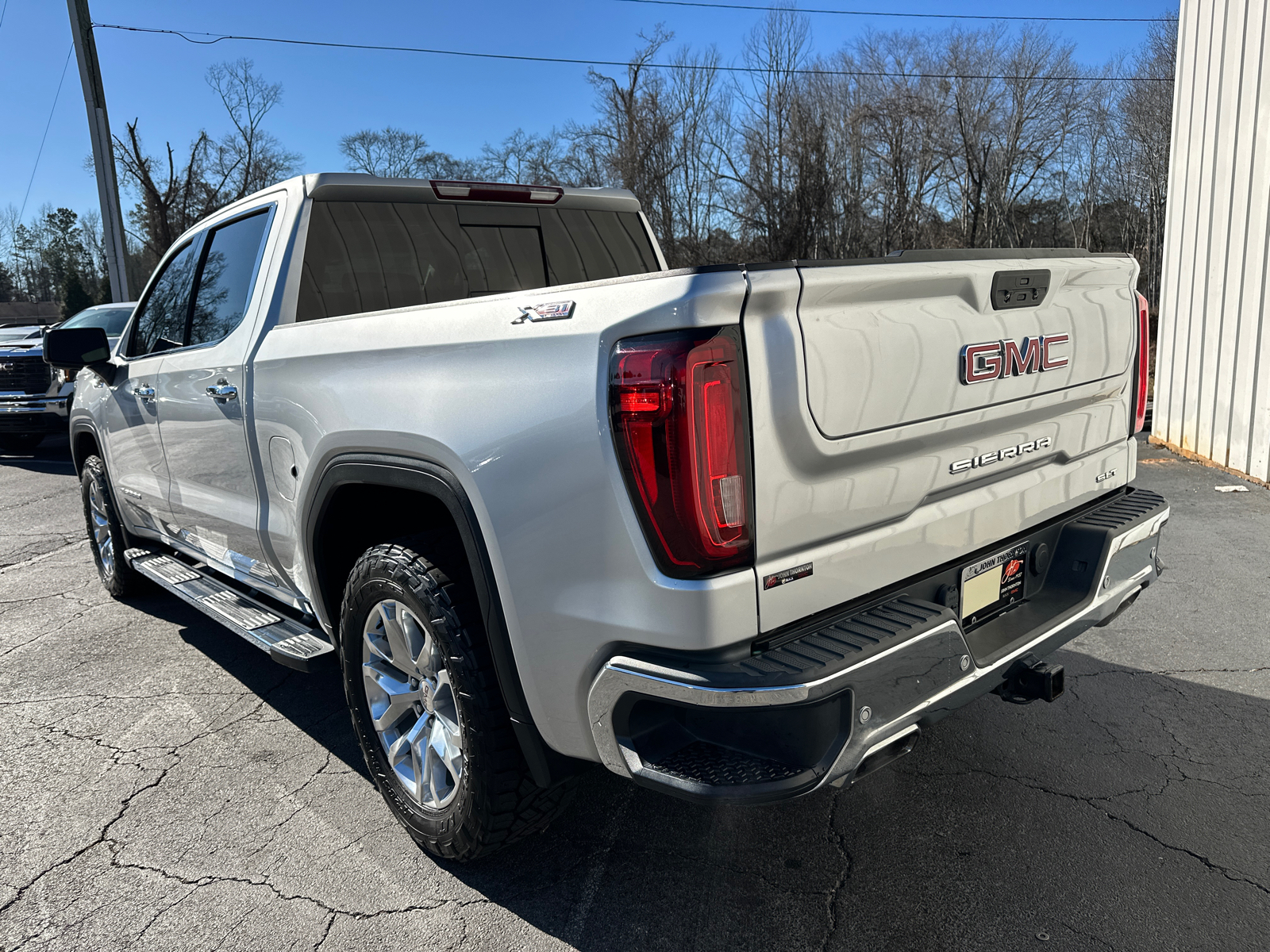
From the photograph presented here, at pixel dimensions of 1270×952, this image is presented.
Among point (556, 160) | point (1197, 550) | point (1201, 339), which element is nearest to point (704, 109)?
point (556, 160)

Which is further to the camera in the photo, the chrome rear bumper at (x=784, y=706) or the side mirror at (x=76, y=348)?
the side mirror at (x=76, y=348)

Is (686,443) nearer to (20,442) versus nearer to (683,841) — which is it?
(683,841)

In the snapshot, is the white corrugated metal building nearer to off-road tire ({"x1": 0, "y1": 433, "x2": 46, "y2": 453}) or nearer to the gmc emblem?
the gmc emblem

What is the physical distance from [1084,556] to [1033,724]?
2.97 ft

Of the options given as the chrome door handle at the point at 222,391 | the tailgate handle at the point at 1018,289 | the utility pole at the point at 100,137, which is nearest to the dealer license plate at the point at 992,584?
the tailgate handle at the point at 1018,289

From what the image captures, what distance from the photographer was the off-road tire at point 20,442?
38.6ft

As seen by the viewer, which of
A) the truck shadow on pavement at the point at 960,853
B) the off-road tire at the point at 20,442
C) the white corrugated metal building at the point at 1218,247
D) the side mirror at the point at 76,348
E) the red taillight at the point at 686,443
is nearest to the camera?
the red taillight at the point at 686,443

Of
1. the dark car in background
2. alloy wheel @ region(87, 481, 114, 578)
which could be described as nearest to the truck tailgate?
alloy wheel @ region(87, 481, 114, 578)

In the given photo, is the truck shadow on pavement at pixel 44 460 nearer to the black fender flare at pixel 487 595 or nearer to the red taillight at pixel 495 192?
the red taillight at pixel 495 192

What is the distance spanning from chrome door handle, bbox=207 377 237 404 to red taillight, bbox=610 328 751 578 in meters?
2.01

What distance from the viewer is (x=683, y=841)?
2.66 m

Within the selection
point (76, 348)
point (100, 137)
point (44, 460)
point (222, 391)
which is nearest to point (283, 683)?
point (222, 391)

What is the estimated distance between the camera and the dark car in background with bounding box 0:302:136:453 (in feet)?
37.0

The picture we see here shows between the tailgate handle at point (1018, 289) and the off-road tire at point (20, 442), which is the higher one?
the tailgate handle at point (1018, 289)
